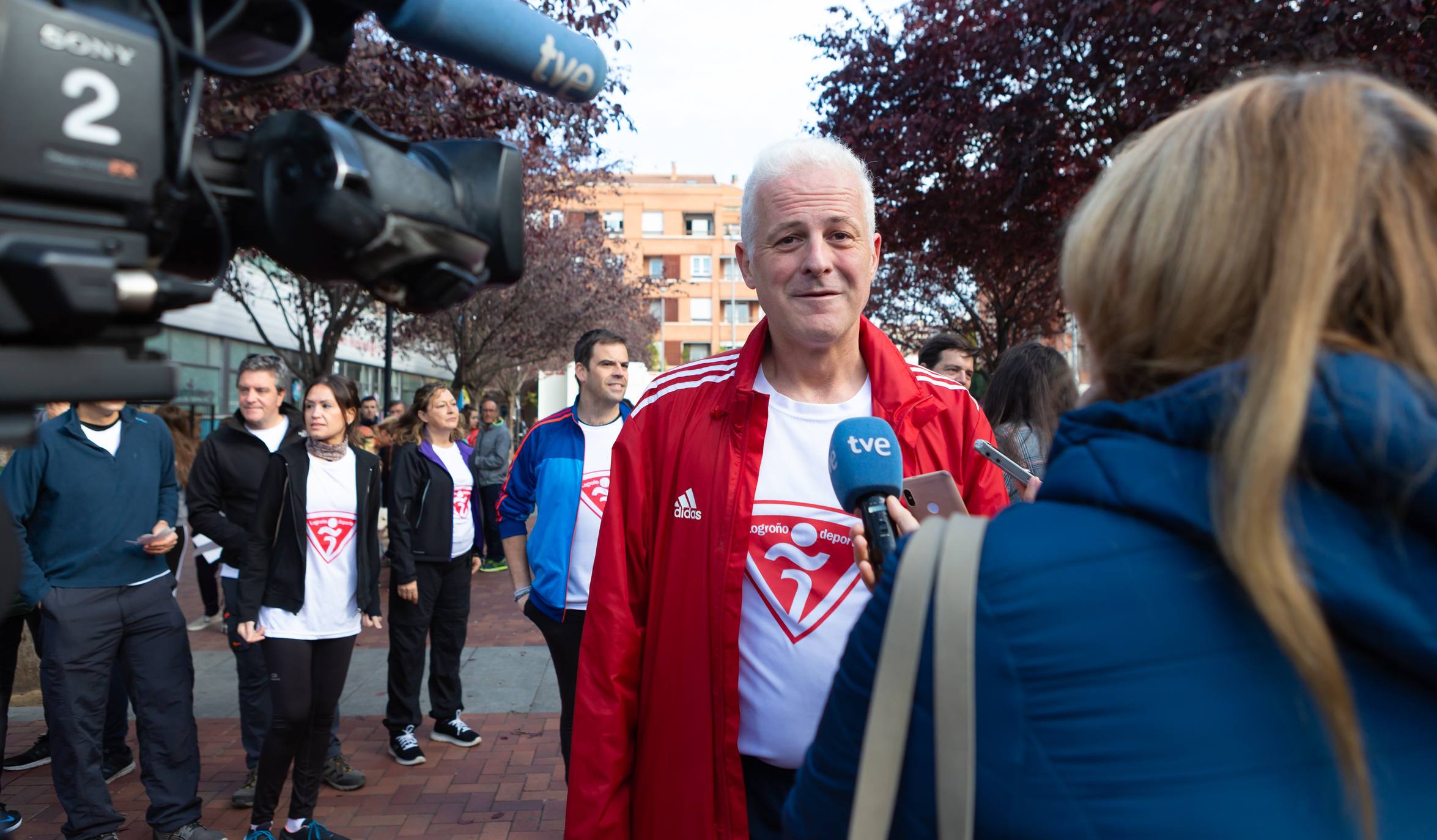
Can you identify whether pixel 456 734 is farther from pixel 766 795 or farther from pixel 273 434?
pixel 766 795

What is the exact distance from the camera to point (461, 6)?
1333 millimetres

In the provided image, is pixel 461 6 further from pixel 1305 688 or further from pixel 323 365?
pixel 323 365

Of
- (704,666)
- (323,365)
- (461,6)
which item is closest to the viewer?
(461,6)

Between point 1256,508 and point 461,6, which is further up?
point 461,6

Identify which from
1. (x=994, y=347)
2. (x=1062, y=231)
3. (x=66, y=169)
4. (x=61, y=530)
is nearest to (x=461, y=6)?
(x=66, y=169)

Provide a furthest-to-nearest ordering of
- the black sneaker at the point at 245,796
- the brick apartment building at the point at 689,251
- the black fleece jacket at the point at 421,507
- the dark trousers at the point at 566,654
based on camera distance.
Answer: the brick apartment building at the point at 689,251 → the black fleece jacket at the point at 421,507 → the black sneaker at the point at 245,796 → the dark trousers at the point at 566,654

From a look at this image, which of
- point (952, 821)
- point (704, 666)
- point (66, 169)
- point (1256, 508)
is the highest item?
point (66, 169)

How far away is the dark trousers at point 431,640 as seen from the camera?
17.8 ft

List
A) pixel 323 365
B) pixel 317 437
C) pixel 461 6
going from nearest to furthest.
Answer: pixel 461 6, pixel 317 437, pixel 323 365

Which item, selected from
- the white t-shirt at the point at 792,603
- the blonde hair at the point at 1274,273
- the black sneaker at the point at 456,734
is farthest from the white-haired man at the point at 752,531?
the black sneaker at the point at 456,734

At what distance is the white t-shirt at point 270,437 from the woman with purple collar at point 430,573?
69cm

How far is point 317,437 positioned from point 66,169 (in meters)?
3.85

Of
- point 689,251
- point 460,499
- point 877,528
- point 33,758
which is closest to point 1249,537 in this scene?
point 877,528

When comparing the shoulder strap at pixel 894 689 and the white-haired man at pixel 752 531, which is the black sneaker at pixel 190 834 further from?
the shoulder strap at pixel 894 689
